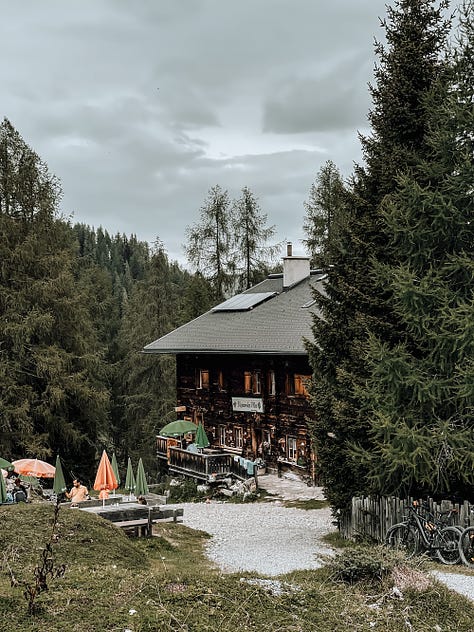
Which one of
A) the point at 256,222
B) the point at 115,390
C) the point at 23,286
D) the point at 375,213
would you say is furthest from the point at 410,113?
the point at 115,390

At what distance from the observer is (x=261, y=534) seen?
16156 millimetres

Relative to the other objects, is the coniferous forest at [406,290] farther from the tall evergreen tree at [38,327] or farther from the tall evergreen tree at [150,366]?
the tall evergreen tree at [150,366]

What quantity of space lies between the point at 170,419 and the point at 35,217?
13019 millimetres

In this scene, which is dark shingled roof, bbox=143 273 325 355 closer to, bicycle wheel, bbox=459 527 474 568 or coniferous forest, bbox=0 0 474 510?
coniferous forest, bbox=0 0 474 510

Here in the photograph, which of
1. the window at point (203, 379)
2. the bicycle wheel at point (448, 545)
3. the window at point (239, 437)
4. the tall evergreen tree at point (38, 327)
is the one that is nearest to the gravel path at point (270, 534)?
the bicycle wheel at point (448, 545)

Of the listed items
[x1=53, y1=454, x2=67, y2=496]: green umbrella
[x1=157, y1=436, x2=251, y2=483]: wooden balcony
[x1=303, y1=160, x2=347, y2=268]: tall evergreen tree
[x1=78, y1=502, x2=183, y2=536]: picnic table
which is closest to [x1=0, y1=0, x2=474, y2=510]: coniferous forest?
[x1=78, y1=502, x2=183, y2=536]: picnic table

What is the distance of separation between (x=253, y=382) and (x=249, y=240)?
16.5 meters


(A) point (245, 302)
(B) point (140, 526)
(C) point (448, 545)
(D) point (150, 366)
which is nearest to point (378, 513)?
(C) point (448, 545)

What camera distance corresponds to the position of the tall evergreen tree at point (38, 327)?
93.7 ft

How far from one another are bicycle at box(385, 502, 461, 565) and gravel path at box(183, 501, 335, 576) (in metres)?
1.52

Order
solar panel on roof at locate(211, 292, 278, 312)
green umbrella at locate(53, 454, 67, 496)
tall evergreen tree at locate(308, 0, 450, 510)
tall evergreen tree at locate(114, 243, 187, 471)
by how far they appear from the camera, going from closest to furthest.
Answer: tall evergreen tree at locate(308, 0, 450, 510) < green umbrella at locate(53, 454, 67, 496) < solar panel on roof at locate(211, 292, 278, 312) < tall evergreen tree at locate(114, 243, 187, 471)

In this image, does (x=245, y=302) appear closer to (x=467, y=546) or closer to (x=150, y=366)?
(x=150, y=366)

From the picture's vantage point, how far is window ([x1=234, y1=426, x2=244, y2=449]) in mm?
29172

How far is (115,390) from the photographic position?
45.5m
